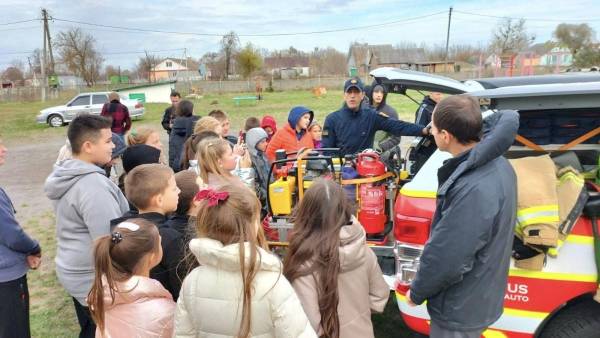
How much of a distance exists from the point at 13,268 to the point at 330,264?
219 centimetres

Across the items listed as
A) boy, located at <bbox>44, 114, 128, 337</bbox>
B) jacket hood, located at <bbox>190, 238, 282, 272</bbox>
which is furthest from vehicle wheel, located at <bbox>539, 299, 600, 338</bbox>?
boy, located at <bbox>44, 114, 128, 337</bbox>

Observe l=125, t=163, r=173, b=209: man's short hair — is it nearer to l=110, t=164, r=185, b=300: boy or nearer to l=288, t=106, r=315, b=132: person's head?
l=110, t=164, r=185, b=300: boy

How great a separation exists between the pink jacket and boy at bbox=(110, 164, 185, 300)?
1.02 feet

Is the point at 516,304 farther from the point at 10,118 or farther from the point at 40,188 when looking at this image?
the point at 10,118

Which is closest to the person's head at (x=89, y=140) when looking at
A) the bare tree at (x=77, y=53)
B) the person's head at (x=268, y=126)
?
the person's head at (x=268, y=126)

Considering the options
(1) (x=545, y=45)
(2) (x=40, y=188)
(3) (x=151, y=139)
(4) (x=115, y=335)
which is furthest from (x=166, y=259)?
(1) (x=545, y=45)

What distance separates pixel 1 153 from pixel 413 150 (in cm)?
350

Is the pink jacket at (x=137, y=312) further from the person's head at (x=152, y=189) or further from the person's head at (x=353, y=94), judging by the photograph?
the person's head at (x=353, y=94)

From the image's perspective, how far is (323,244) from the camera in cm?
225

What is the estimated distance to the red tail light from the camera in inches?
106

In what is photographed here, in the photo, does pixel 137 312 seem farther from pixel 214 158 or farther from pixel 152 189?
pixel 214 158

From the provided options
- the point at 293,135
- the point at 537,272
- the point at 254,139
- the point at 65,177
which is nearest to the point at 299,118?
the point at 293,135

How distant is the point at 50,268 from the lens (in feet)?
18.0

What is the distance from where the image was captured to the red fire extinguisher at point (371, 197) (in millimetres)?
3660
